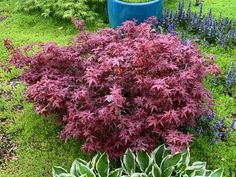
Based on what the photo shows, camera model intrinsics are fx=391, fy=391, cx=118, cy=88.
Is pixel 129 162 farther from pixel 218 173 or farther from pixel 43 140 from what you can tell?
pixel 43 140

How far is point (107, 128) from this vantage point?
11.4 ft

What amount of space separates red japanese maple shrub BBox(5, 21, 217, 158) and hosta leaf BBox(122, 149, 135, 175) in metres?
0.07

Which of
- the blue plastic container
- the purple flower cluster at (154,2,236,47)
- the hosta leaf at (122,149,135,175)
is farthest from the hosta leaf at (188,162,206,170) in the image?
the blue plastic container

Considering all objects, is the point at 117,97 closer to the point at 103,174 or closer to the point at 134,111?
the point at 134,111

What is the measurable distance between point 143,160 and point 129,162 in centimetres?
12

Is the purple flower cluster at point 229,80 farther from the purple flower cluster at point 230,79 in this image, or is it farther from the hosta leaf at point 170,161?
the hosta leaf at point 170,161

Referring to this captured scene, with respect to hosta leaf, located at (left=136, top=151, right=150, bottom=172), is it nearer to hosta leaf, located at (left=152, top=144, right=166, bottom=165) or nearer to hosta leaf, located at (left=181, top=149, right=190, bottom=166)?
hosta leaf, located at (left=152, top=144, right=166, bottom=165)

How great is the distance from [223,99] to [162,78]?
1316 millimetres

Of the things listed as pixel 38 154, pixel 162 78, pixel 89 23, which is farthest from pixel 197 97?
pixel 89 23

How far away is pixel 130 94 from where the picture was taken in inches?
142

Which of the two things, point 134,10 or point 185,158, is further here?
point 134,10

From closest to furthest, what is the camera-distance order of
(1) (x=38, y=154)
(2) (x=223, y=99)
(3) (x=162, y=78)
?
(3) (x=162, y=78), (1) (x=38, y=154), (2) (x=223, y=99)

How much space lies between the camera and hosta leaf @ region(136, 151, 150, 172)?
11.2 ft

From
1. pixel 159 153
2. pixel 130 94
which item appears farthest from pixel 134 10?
pixel 159 153
